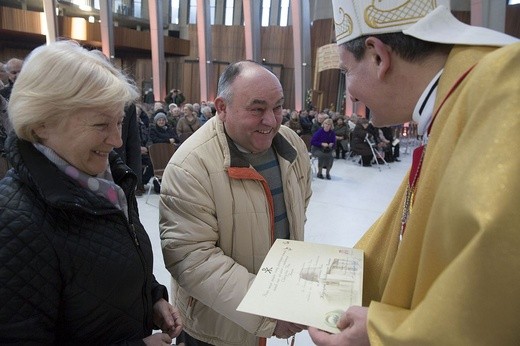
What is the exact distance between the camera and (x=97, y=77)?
3.36ft

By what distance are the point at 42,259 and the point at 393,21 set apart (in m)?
0.97

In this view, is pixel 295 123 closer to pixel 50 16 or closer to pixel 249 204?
pixel 249 204

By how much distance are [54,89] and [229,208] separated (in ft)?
2.14

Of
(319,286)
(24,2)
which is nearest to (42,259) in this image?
(319,286)

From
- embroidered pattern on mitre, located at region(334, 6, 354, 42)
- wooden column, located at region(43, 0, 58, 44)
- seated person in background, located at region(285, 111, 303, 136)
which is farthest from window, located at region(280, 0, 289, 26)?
embroidered pattern on mitre, located at region(334, 6, 354, 42)

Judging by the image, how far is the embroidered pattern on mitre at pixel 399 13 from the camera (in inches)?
35.6

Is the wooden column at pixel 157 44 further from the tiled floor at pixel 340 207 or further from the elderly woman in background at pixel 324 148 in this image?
the elderly woman in background at pixel 324 148

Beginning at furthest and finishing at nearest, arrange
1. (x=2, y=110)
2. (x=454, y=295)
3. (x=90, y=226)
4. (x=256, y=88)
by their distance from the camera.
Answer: (x=2, y=110), (x=256, y=88), (x=90, y=226), (x=454, y=295)

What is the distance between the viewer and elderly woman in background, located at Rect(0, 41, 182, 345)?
88 centimetres

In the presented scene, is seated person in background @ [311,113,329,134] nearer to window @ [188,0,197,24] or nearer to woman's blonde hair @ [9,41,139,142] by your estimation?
woman's blonde hair @ [9,41,139,142]

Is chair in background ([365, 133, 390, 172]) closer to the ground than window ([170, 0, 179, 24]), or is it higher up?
closer to the ground

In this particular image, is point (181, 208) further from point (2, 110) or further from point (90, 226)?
point (2, 110)

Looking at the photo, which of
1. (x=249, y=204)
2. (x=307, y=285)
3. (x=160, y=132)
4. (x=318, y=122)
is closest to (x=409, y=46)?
(x=307, y=285)

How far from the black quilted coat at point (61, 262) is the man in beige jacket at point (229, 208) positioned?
0.23 meters
